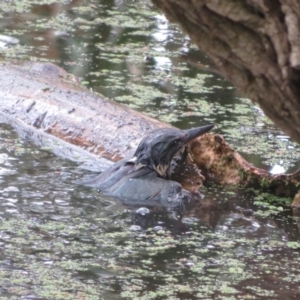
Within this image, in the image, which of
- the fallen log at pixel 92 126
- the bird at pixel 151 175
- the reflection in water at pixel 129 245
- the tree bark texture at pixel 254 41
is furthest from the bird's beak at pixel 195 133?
the tree bark texture at pixel 254 41

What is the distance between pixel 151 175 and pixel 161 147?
19cm

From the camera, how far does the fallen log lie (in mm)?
5602

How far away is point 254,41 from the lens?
1.68 m

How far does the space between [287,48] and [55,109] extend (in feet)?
16.0

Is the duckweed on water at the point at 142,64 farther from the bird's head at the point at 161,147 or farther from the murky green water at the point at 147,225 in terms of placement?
the bird's head at the point at 161,147

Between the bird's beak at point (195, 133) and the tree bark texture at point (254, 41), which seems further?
the bird's beak at point (195, 133)

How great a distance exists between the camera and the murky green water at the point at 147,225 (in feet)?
12.5

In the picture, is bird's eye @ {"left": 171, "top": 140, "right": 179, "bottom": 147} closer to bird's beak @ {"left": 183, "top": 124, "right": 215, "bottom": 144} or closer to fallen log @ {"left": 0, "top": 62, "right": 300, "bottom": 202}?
bird's beak @ {"left": 183, "top": 124, "right": 215, "bottom": 144}

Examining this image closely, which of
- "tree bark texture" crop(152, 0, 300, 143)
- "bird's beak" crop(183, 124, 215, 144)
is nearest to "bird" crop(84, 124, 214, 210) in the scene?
"bird's beak" crop(183, 124, 215, 144)

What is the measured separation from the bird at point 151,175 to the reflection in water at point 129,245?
13cm

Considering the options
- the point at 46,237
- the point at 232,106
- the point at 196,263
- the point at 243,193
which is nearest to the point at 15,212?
the point at 46,237

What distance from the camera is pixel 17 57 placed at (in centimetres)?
797

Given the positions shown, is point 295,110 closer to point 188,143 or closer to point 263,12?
point 263,12

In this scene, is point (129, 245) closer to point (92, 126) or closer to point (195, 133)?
point (195, 133)
